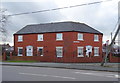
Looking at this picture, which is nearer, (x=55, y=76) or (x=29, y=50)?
(x=55, y=76)

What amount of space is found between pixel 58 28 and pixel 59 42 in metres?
3.24

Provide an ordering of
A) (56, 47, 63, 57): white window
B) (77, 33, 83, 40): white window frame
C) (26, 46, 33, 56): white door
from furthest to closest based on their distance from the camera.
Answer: (26, 46, 33, 56): white door, (77, 33, 83, 40): white window frame, (56, 47, 63, 57): white window

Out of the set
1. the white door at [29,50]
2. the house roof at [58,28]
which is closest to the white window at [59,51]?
the house roof at [58,28]

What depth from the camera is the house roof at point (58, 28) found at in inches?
1561

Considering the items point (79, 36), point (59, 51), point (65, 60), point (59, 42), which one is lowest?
point (65, 60)

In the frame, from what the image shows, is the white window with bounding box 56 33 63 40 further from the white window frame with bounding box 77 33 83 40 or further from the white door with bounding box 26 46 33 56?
the white door with bounding box 26 46 33 56

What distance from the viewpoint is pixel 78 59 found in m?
34.3

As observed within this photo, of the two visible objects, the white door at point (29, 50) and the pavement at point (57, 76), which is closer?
the pavement at point (57, 76)

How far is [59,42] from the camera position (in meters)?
38.7

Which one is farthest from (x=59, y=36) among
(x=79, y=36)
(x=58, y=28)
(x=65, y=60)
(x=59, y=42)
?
(x=65, y=60)

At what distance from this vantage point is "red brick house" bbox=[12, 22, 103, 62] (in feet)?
121

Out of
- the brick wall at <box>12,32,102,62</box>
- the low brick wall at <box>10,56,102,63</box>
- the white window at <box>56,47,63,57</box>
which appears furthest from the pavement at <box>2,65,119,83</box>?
the white window at <box>56,47,63,57</box>

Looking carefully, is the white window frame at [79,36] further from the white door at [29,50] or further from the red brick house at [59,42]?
the white door at [29,50]

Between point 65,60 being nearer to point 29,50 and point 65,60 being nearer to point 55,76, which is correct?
point 29,50
